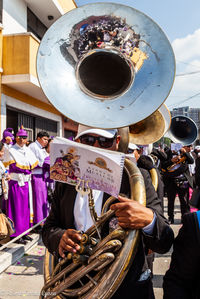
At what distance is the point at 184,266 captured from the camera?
45.6 inches

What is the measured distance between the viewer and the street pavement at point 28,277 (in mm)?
3032

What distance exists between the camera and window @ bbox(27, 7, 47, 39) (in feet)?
32.9

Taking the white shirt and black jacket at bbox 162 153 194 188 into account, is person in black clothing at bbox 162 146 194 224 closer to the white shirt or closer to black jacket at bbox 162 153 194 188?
black jacket at bbox 162 153 194 188

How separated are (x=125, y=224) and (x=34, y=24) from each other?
36.1ft

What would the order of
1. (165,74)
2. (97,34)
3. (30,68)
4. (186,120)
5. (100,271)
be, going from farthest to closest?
(30,68)
(186,120)
(97,34)
(165,74)
(100,271)

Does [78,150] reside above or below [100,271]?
above

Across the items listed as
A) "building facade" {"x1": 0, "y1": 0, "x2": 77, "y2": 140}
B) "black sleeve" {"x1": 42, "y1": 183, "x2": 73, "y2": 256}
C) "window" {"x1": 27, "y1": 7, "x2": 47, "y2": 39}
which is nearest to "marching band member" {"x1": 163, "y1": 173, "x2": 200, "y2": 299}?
"black sleeve" {"x1": 42, "y1": 183, "x2": 73, "y2": 256}

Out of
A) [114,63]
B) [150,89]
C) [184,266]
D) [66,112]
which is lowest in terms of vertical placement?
[184,266]

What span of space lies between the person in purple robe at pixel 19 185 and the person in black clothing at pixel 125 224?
9.74 feet

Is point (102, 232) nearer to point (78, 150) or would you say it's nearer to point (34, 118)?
point (78, 150)

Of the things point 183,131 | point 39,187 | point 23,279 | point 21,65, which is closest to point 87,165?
point 23,279

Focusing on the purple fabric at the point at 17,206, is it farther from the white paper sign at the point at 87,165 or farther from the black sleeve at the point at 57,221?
the white paper sign at the point at 87,165

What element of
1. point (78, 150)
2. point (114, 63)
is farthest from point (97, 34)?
point (78, 150)

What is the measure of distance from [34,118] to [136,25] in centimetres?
861
